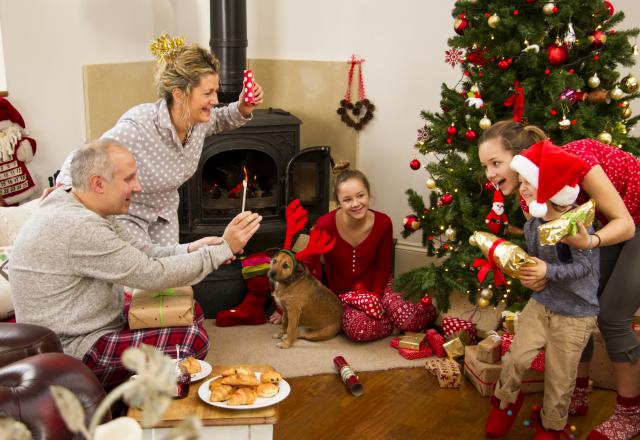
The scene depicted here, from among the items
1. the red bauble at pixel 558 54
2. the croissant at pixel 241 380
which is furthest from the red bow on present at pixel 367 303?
the croissant at pixel 241 380

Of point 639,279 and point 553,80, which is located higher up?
point 553,80

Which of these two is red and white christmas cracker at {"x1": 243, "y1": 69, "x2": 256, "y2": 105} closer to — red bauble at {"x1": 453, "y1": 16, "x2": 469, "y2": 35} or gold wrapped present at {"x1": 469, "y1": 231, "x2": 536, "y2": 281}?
red bauble at {"x1": 453, "y1": 16, "x2": 469, "y2": 35}

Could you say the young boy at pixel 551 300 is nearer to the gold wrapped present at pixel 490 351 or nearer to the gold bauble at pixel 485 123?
the gold wrapped present at pixel 490 351

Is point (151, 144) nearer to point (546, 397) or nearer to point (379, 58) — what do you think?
point (546, 397)

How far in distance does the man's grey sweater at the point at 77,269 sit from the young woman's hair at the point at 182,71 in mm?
601

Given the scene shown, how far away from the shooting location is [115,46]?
4.27 m

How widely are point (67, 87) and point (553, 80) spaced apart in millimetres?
2460

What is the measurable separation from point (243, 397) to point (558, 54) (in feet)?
5.73

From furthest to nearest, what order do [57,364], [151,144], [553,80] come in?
[553,80] → [151,144] → [57,364]

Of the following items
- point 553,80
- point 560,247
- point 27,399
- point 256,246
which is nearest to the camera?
point 27,399

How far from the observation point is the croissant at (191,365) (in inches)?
88.9

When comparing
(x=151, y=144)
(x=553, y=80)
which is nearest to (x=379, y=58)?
(x=553, y=80)

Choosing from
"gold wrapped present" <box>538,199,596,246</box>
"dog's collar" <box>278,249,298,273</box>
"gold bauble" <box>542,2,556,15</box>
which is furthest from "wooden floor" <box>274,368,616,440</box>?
"gold bauble" <box>542,2,556,15</box>

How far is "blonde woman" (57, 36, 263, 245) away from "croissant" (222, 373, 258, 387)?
85 centimetres
